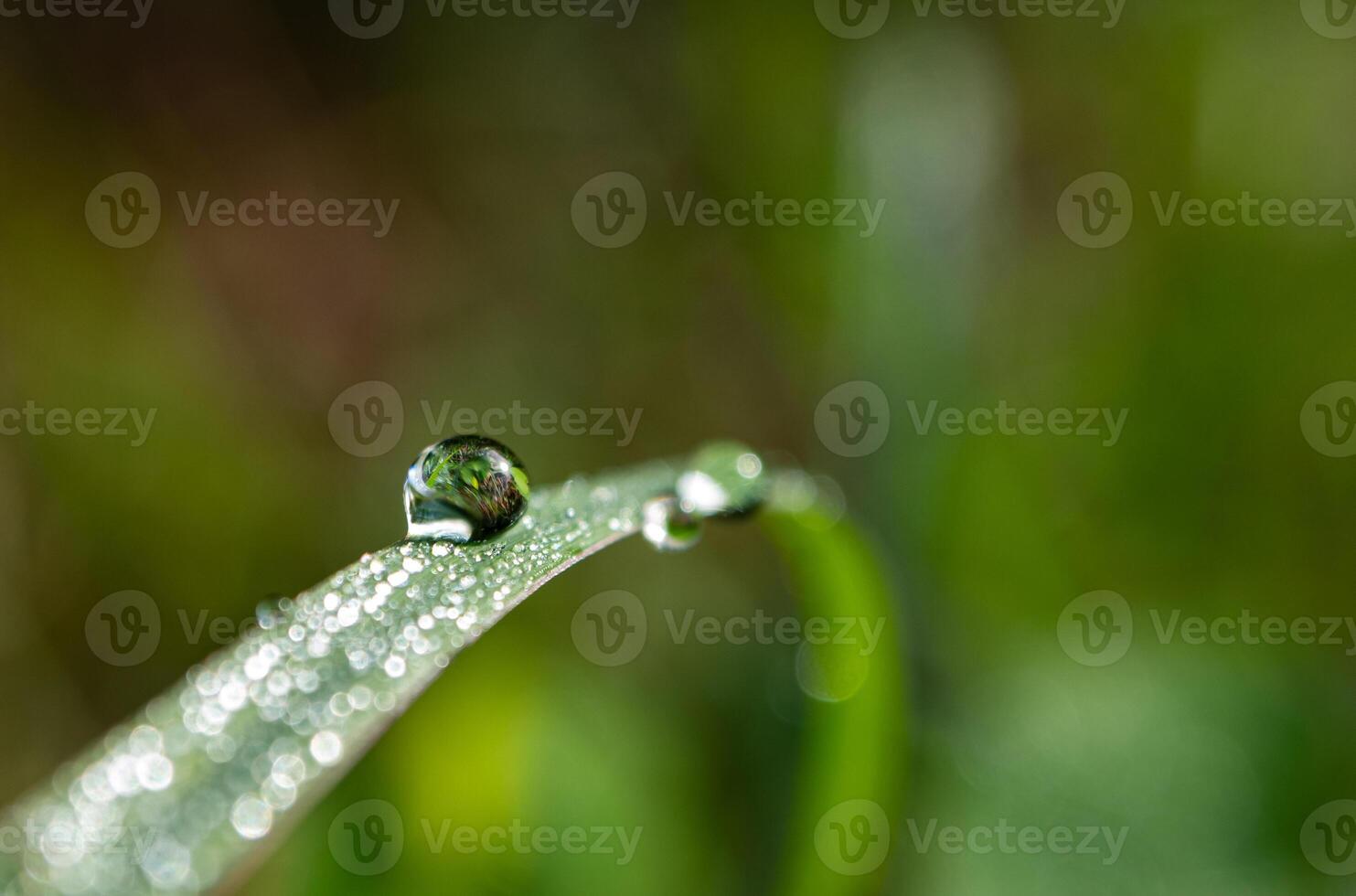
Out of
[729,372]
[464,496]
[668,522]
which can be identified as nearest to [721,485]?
[668,522]

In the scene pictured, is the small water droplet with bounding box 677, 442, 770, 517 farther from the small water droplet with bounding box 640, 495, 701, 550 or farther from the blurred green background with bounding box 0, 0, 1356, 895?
the blurred green background with bounding box 0, 0, 1356, 895

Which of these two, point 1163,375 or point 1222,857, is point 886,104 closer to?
point 1163,375

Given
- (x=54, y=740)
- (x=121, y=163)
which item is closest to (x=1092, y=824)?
(x=54, y=740)

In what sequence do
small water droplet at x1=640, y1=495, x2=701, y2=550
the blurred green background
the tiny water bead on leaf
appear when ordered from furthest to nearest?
the blurred green background, small water droplet at x1=640, y1=495, x2=701, y2=550, the tiny water bead on leaf

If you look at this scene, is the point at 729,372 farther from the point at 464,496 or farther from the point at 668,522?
the point at 464,496

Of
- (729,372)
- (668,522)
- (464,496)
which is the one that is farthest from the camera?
(729,372)

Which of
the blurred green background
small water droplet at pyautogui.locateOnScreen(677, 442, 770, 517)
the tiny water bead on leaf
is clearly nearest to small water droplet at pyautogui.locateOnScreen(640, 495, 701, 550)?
small water droplet at pyautogui.locateOnScreen(677, 442, 770, 517)
